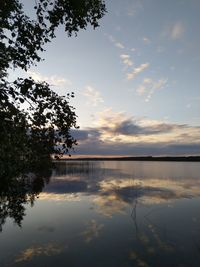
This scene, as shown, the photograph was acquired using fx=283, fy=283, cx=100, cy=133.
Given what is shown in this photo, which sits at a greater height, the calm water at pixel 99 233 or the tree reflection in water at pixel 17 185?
the tree reflection in water at pixel 17 185

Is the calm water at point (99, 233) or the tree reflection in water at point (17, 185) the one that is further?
the calm water at point (99, 233)

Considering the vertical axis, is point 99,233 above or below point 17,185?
below

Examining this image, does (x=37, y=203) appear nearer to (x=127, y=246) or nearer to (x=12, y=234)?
(x=12, y=234)

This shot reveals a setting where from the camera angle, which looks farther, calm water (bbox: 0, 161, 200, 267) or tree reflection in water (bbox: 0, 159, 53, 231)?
calm water (bbox: 0, 161, 200, 267)

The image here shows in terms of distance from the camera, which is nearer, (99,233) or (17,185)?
(17,185)

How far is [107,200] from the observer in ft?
124

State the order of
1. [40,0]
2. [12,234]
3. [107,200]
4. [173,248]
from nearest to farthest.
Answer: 1. [40,0]
2. [173,248]
3. [12,234]
4. [107,200]

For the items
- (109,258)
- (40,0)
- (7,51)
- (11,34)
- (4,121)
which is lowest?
(109,258)

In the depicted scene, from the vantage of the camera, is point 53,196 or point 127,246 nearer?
point 127,246

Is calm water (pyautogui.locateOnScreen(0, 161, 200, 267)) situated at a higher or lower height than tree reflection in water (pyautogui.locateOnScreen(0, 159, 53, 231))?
lower

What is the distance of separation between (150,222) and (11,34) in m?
20.3

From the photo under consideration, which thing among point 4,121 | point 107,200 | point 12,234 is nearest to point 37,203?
point 107,200

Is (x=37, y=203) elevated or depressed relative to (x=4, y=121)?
depressed

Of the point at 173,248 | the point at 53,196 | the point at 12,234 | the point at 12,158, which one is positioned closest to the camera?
the point at 12,158
